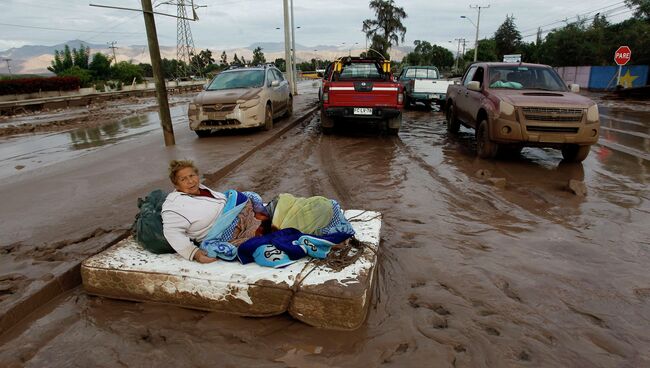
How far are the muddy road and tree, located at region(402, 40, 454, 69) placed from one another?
7693 centimetres

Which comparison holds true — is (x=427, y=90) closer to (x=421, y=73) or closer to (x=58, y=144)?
(x=421, y=73)

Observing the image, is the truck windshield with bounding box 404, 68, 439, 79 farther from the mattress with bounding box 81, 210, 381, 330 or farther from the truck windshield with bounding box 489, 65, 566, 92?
the mattress with bounding box 81, 210, 381, 330

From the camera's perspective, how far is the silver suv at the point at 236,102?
32.1 ft

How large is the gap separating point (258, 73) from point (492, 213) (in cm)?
831

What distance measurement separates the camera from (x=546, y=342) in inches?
99.9

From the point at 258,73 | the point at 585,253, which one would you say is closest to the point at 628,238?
the point at 585,253

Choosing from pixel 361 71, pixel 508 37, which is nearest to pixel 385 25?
pixel 508 37

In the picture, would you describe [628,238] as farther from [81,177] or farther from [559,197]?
[81,177]

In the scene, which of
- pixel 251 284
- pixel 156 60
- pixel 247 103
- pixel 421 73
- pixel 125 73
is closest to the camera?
pixel 251 284

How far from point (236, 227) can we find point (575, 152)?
6480mm

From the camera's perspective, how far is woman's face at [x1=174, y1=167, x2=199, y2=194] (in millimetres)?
3137

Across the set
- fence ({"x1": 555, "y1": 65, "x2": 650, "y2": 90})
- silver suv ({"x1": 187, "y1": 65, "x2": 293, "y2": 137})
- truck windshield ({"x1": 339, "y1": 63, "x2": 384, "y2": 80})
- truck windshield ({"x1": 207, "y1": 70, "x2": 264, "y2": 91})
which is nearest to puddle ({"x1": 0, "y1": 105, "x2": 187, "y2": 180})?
silver suv ({"x1": 187, "y1": 65, "x2": 293, "y2": 137})

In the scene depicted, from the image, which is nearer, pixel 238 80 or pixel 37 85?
pixel 238 80

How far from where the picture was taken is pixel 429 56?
8344 centimetres
